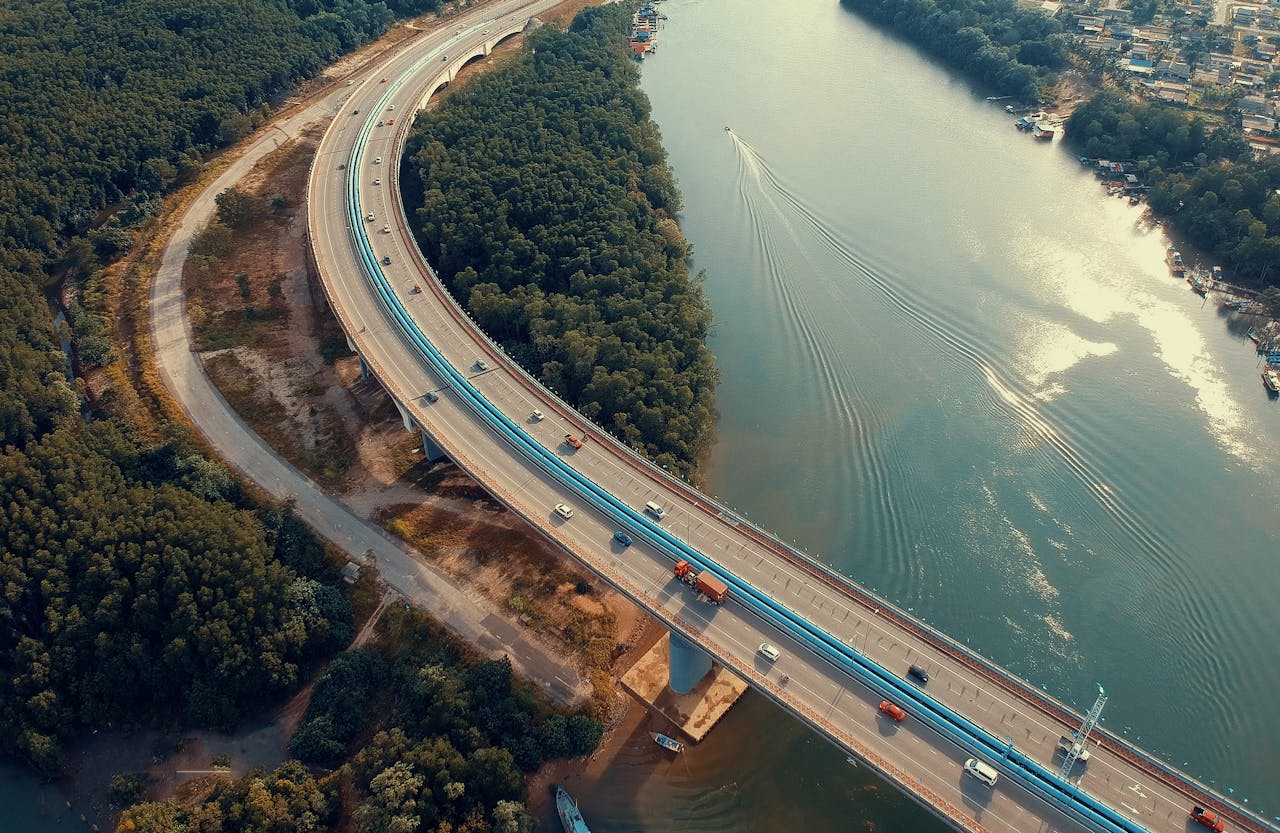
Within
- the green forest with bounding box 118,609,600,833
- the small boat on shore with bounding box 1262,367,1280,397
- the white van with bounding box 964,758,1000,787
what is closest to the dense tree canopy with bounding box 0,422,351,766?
the green forest with bounding box 118,609,600,833

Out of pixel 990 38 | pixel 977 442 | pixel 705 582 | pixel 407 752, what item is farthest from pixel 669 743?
pixel 990 38

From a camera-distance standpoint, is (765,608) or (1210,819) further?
(765,608)

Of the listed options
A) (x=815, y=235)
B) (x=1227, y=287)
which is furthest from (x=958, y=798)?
(x=1227, y=287)

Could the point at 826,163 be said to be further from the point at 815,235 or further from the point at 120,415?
the point at 120,415

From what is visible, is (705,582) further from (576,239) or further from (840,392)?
(576,239)

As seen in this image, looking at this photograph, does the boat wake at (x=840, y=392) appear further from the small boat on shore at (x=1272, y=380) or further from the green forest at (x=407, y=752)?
the small boat on shore at (x=1272, y=380)

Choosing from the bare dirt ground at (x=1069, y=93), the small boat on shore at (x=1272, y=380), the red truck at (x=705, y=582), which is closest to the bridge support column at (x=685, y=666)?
the red truck at (x=705, y=582)
